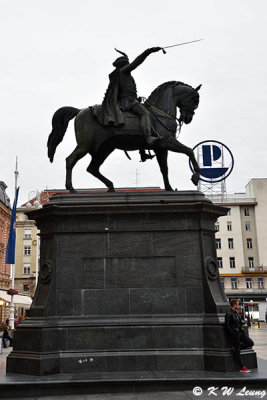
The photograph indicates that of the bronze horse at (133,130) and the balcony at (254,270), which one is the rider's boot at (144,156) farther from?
the balcony at (254,270)

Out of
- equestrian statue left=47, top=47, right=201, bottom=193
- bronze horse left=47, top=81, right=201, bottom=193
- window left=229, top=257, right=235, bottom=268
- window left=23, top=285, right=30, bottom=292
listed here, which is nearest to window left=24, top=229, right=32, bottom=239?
window left=23, top=285, right=30, bottom=292

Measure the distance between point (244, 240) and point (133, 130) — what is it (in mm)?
68139

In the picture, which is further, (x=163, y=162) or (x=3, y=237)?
(x=3, y=237)

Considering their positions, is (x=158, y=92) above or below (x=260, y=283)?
above

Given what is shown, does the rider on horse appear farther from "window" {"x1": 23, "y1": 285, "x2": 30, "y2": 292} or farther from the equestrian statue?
"window" {"x1": 23, "y1": 285, "x2": 30, "y2": 292}

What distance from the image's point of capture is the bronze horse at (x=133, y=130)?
492 inches

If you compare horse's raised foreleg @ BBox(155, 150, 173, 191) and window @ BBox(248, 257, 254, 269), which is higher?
window @ BBox(248, 257, 254, 269)

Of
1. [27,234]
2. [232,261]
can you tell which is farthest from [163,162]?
[27,234]

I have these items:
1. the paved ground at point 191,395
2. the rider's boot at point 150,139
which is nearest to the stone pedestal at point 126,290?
the paved ground at point 191,395

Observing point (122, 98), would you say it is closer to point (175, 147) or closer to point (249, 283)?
point (175, 147)

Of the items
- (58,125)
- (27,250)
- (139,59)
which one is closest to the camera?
(139,59)

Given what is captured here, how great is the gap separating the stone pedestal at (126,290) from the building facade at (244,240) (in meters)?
64.7

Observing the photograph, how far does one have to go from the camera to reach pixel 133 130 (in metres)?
12.5

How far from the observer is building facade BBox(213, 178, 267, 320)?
74.2 metres
